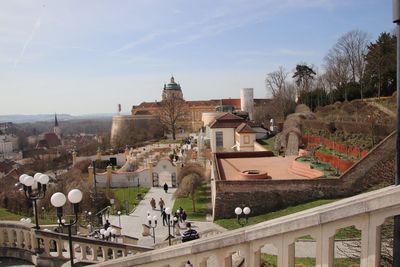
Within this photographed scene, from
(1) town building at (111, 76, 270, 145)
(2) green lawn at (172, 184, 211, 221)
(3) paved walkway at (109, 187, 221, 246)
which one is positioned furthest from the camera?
(1) town building at (111, 76, 270, 145)

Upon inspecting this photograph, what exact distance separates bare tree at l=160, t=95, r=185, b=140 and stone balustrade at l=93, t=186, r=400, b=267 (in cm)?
6783

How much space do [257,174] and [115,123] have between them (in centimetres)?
6920

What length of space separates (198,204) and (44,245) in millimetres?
18575

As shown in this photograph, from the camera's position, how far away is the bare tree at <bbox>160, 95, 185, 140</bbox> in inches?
2884

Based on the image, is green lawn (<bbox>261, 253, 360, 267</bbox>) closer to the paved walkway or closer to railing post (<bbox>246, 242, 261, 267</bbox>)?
railing post (<bbox>246, 242, 261, 267</bbox>)

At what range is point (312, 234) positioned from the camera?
3.52m

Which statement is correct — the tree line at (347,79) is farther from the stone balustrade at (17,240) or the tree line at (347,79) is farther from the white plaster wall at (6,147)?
the white plaster wall at (6,147)

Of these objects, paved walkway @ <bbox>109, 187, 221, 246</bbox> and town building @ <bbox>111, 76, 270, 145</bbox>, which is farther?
town building @ <bbox>111, 76, 270, 145</bbox>

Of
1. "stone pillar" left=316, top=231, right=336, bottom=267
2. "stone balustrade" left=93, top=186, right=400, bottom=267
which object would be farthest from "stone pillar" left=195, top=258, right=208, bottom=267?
"stone pillar" left=316, top=231, right=336, bottom=267

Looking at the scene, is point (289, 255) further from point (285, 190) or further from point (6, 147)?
point (6, 147)

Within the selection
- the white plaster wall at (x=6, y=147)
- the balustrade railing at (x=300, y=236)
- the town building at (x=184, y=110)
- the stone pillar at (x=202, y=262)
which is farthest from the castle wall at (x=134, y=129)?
the stone pillar at (x=202, y=262)

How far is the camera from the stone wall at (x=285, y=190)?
1820cm

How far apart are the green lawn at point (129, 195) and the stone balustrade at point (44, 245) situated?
17.1 metres

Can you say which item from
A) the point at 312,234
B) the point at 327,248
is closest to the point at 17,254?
the point at 312,234
